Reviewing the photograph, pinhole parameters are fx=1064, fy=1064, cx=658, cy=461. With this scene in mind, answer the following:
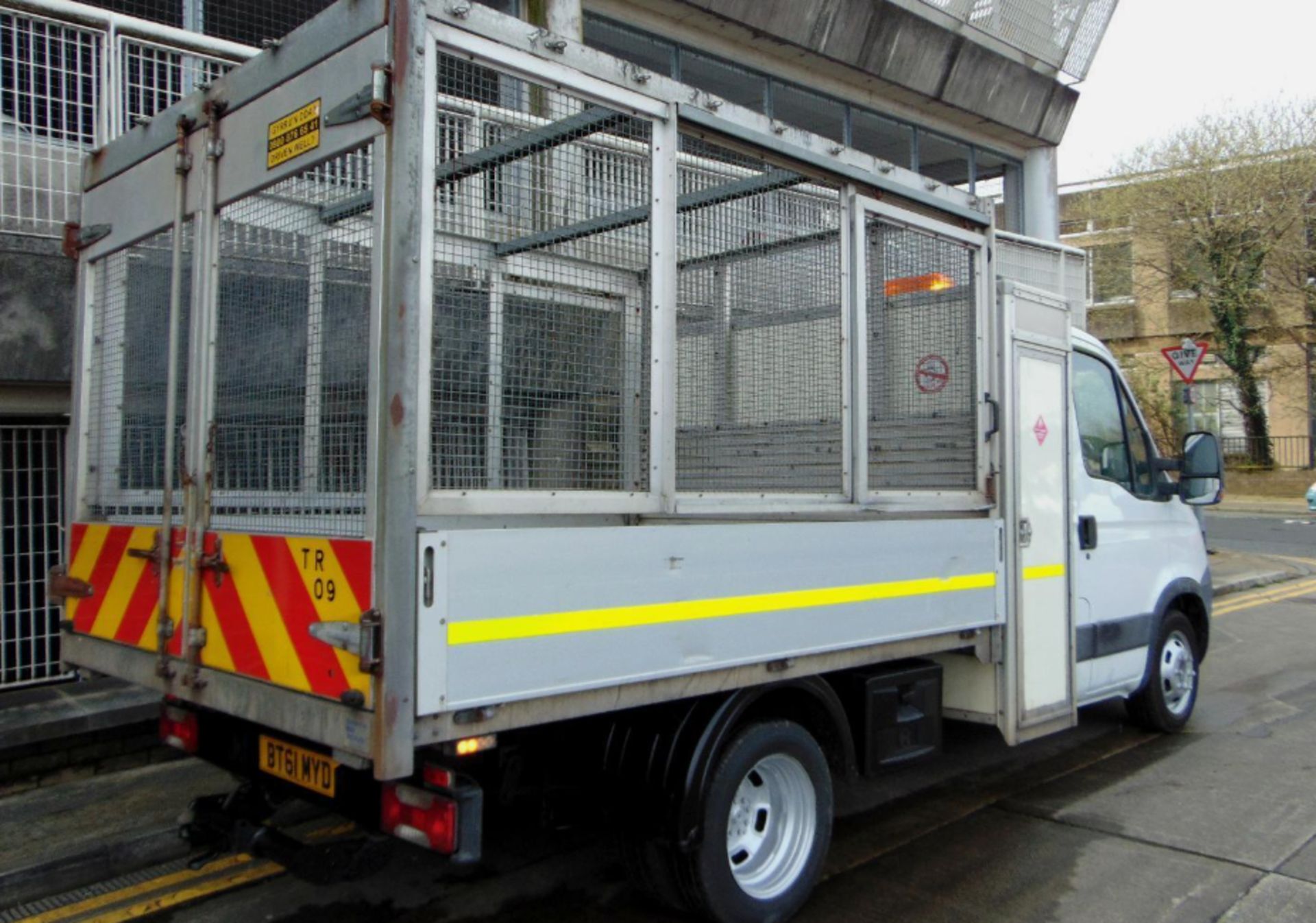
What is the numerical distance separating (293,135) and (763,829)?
9.39 feet

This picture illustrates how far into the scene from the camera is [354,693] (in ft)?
9.08

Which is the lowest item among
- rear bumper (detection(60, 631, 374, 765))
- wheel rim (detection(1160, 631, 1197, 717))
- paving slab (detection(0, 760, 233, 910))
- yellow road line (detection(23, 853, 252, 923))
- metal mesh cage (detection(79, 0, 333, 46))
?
yellow road line (detection(23, 853, 252, 923))

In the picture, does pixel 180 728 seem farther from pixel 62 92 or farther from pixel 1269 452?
pixel 1269 452

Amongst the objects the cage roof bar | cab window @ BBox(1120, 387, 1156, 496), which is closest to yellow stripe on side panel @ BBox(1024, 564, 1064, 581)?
cab window @ BBox(1120, 387, 1156, 496)

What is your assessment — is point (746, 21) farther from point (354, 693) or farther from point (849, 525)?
point (354, 693)

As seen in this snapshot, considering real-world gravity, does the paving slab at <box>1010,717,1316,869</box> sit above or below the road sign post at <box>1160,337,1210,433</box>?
below

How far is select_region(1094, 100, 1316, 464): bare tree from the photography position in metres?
24.1

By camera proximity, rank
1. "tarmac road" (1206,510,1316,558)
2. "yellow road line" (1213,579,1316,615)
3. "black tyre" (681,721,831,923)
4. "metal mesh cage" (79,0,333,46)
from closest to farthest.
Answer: "black tyre" (681,721,831,923), "metal mesh cage" (79,0,333,46), "yellow road line" (1213,579,1316,615), "tarmac road" (1206,510,1316,558)

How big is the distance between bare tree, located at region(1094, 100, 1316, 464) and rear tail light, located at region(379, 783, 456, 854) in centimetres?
2644

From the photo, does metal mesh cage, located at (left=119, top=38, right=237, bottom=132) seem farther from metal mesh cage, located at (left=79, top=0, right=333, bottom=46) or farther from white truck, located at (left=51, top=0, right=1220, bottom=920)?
white truck, located at (left=51, top=0, right=1220, bottom=920)

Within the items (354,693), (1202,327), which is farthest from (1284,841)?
(1202,327)

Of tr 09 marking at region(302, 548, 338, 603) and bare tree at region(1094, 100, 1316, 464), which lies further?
bare tree at region(1094, 100, 1316, 464)

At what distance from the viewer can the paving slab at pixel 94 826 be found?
14.1ft

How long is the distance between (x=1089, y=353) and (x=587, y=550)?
3805 millimetres
